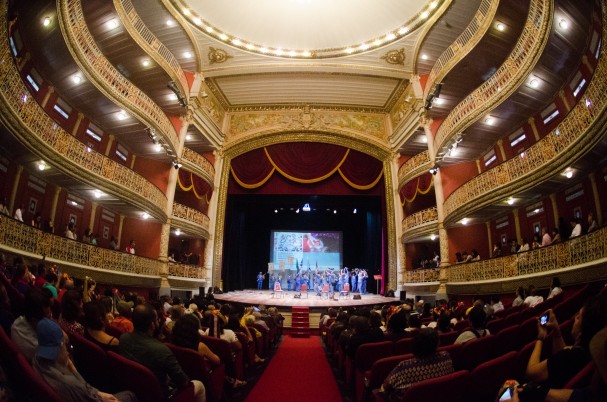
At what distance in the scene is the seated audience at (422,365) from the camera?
254 cm

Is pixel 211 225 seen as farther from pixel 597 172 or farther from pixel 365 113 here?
pixel 597 172

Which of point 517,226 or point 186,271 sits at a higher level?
point 517,226

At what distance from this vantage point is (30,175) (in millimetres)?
10086

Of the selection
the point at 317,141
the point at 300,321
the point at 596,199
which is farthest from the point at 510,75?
the point at 300,321

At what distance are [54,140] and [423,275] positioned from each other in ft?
41.3

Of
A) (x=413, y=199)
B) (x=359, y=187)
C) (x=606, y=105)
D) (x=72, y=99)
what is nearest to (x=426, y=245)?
(x=413, y=199)

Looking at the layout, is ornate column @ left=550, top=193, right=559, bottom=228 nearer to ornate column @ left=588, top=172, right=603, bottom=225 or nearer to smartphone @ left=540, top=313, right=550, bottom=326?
ornate column @ left=588, top=172, right=603, bottom=225

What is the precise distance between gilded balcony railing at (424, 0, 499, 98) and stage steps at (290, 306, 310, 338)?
9.02 m

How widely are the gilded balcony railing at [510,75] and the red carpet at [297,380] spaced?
8270 mm

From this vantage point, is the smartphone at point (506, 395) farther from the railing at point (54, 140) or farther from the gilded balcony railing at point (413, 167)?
the gilded balcony railing at point (413, 167)

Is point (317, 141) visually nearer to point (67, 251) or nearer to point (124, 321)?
point (67, 251)

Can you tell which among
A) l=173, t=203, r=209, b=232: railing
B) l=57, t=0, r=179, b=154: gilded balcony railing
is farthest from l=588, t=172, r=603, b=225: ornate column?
l=173, t=203, r=209, b=232: railing

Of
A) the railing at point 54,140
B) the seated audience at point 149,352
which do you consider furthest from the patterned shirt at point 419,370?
the railing at point 54,140

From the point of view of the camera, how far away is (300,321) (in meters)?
12.1
